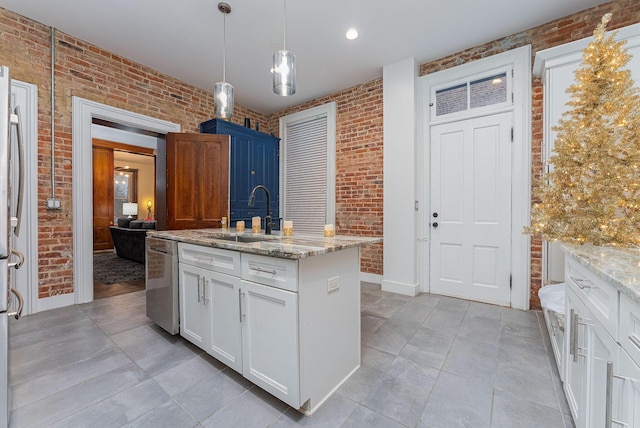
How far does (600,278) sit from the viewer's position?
0.99 meters

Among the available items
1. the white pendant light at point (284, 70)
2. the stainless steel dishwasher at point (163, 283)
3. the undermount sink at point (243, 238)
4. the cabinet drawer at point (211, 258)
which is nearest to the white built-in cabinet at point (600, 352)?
the cabinet drawer at point (211, 258)

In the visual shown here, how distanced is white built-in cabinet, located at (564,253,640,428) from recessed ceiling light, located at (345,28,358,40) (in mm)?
2883

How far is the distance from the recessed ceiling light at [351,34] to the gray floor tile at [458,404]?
3.34 m

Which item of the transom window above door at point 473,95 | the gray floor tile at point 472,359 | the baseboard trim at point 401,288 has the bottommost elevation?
the gray floor tile at point 472,359

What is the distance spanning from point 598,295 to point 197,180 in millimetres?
4243

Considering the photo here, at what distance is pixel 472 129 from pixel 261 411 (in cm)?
349

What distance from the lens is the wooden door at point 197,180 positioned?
12.7ft

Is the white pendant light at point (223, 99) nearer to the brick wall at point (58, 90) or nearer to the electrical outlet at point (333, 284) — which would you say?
the electrical outlet at point (333, 284)

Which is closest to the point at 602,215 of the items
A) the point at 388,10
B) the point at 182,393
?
the point at 388,10

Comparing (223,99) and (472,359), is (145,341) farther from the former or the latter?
(472,359)

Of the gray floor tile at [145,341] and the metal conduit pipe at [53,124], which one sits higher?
the metal conduit pipe at [53,124]

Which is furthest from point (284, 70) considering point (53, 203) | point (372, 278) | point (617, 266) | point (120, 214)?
point (120, 214)

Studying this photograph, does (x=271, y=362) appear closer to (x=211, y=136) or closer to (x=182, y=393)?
(x=182, y=393)

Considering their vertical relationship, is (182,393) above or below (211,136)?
below
